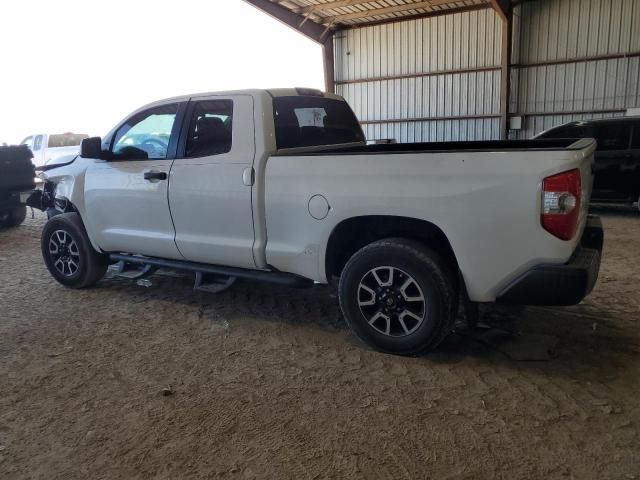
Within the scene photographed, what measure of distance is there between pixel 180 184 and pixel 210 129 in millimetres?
530

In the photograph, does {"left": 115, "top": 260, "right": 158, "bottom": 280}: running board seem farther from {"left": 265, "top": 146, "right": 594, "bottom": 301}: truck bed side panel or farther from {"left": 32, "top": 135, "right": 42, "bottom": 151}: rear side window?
{"left": 32, "top": 135, "right": 42, "bottom": 151}: rear side window

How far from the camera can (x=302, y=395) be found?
320cm

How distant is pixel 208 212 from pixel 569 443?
9.91ft

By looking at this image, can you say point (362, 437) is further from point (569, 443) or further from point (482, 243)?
point (482, 243)

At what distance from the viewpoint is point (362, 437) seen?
2.72 meters

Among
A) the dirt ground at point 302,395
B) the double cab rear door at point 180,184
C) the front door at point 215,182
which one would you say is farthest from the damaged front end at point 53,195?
the front door at point 215,182

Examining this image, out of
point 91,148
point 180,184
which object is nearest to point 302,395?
point 180,184

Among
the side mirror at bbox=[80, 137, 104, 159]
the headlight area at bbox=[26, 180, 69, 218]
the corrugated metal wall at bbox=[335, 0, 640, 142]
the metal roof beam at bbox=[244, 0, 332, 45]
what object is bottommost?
the headlight area at bbox=[26, 180, 69, 218]

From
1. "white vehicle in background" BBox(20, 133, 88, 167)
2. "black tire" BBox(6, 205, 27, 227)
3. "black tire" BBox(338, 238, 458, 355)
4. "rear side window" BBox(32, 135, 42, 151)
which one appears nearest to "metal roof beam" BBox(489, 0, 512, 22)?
"black tire" BBox(6, 205, 27, 227)

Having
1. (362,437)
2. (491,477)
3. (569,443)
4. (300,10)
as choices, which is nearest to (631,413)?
(569,443)

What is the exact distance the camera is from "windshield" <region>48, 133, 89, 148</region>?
644 inches

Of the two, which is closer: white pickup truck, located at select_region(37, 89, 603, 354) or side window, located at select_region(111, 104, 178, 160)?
white pickup truck, located at select_region(37, 89, 603, 354)

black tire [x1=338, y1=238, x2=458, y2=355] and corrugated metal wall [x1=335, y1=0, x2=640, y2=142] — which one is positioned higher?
corrugated metal wall [x1=335, y1=0, x2=640, y2=142]

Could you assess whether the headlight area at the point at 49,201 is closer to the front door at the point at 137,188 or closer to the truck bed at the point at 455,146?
the front door at the point at 137,188
